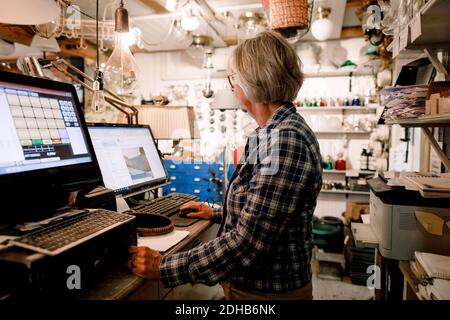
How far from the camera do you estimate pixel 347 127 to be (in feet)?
14.1

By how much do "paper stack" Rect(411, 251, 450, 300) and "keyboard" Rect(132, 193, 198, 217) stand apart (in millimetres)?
992

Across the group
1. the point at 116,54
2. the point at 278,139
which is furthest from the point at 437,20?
the point at 116,54

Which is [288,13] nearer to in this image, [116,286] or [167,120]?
[167,120]

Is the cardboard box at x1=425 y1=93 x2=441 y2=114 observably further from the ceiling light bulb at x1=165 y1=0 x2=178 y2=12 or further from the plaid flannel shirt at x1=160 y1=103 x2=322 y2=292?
the ceiling light bulb at x1=165 y1=0 x2=178 y2=12

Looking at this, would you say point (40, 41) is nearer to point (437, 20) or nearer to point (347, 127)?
point (437, 20)

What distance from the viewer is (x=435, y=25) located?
1.29 meters

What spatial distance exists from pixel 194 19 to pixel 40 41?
4.32 ft

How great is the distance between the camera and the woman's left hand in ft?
2.83

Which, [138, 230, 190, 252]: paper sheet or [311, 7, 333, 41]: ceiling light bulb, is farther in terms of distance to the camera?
[311, 7, 333, 41]: ceiling light bulb

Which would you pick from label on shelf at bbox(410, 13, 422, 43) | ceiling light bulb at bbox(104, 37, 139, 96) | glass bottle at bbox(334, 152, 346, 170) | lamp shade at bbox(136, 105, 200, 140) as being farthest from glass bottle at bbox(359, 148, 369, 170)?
ceiling light bulb at bbox(104, 37, 139, 96)

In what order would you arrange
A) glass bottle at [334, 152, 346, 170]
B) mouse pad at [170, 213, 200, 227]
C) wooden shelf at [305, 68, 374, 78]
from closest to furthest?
mouse pad at [170, 213, 200, 227] < wooden shelf at [305, 68, 374, 78] < glass bottle at [334, 152, 346, 170]

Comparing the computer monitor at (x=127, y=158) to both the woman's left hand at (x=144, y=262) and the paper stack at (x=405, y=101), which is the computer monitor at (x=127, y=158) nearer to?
the woman's left hand at (x=144, y=262)

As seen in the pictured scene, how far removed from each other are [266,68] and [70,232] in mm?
732

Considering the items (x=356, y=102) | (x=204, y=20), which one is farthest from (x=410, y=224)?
(x=204, y=20)
